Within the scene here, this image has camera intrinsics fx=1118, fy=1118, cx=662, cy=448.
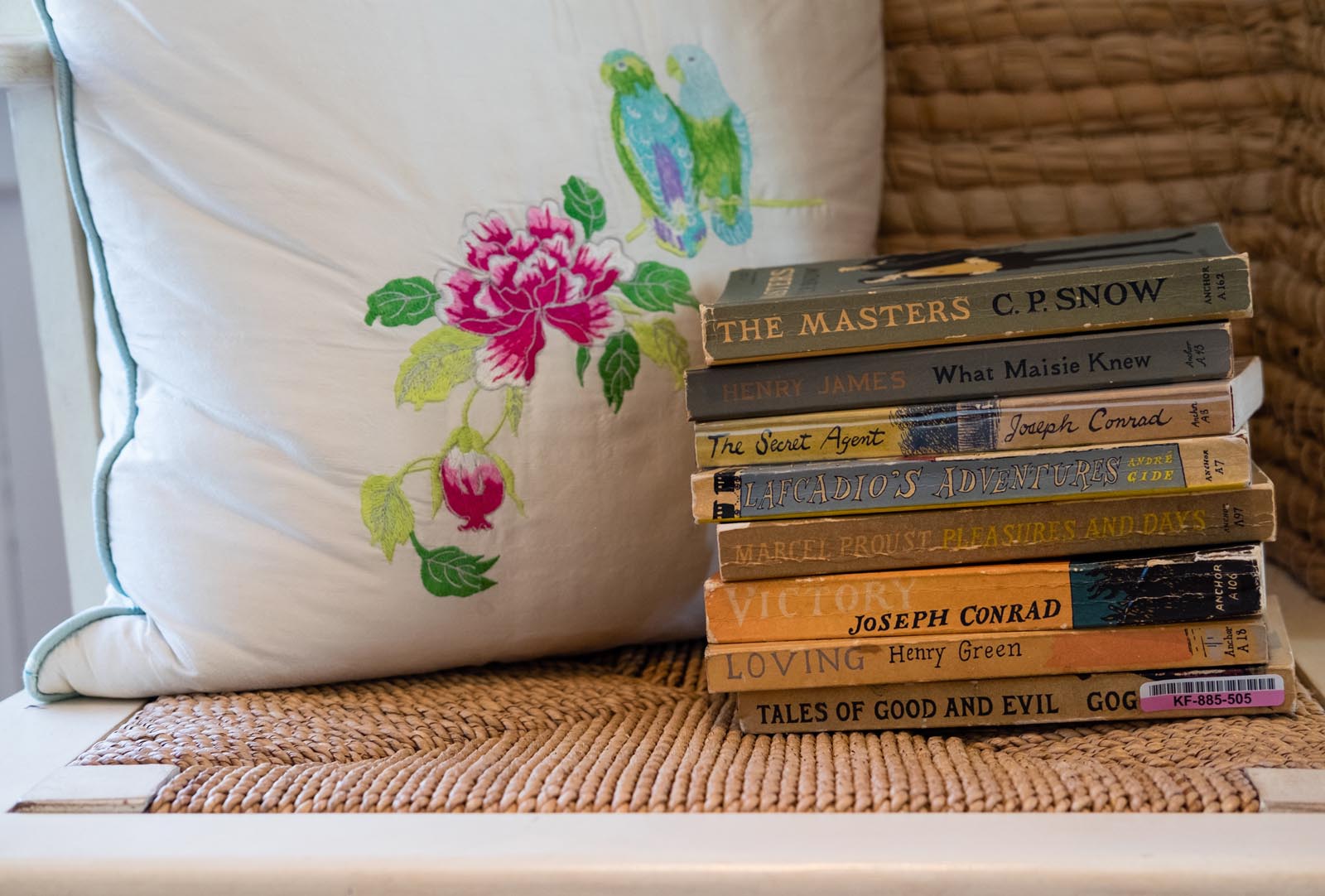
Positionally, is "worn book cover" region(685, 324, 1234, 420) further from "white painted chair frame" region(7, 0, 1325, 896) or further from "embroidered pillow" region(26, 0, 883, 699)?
"white painted chair frame" region(7, 0, 1325, 896)

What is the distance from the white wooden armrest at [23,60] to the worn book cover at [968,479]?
50 cm

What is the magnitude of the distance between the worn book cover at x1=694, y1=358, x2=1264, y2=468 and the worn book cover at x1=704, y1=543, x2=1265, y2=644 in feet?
0.21

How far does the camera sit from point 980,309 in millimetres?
573

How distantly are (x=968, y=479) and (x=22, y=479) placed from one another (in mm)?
1143

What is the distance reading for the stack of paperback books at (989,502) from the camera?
0.56m

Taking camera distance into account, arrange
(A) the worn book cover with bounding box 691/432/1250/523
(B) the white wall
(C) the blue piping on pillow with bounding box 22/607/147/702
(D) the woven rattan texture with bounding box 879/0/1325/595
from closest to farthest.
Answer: (A) the worn book cover with bounding box 691/432/1250/523 → (C) the blue piping on pillow with bounding box 22/607/147/702 → (D) the woven rattan texture with bounding box 879/0/1325/595 → (B) the white wall

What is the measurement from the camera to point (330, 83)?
0.62 m

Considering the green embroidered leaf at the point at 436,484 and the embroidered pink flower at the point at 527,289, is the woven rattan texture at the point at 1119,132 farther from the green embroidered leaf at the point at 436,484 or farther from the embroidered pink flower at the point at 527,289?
the green embroidered leaf at the point at 436,484

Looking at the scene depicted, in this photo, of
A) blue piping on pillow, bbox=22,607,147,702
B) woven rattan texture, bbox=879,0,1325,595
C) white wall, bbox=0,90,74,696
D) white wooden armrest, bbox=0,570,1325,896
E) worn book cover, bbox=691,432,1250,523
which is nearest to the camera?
white wooden armrest, bbox=0,570,1325,896

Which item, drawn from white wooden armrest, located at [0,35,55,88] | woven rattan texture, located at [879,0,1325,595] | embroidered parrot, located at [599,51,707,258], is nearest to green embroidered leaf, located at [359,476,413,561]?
embroidered parrot, located at [599,51,707,258]

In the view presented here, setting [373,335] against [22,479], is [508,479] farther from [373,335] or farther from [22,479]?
[22,479]

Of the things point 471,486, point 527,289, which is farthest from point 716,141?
point 471,486

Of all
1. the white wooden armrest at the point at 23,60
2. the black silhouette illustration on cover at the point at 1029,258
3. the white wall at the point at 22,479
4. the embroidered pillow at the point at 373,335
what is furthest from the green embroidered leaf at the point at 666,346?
the white wall at the point at 22,479

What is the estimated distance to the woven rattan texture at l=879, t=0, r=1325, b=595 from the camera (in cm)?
83
